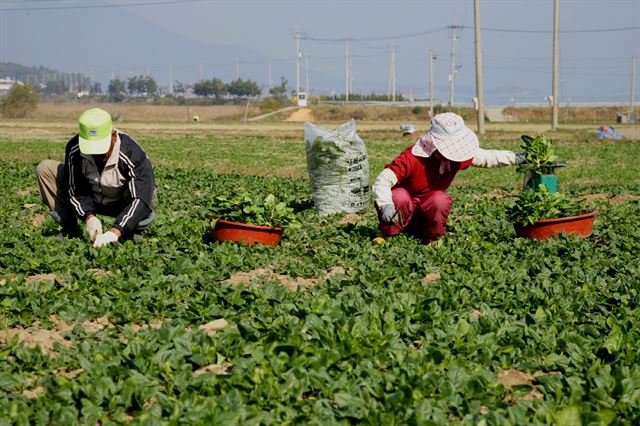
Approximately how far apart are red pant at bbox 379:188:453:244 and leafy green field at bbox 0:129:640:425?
0.16m

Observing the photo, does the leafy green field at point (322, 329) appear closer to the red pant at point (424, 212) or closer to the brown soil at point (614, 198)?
the red pant at point (424, 212)

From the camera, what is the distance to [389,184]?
25.2 ft

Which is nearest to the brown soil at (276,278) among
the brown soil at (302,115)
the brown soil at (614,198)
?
the brown soil at (614,198)

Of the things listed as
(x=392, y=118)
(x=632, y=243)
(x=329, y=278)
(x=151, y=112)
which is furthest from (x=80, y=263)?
(x=151, y=112)

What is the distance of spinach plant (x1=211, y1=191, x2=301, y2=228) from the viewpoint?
26.1 ft

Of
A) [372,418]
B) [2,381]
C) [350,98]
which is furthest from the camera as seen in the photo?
[350,98]

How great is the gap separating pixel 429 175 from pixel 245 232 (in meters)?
1.76

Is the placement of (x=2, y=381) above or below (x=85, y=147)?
below

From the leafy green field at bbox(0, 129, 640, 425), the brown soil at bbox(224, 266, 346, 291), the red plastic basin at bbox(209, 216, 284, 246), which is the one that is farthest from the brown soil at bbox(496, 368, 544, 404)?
the red plastic basin at bbox(209, 216, 284, 246)

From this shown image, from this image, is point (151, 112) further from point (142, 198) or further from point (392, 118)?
point (142, 198)

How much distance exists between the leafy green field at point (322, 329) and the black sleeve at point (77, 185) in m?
0.34

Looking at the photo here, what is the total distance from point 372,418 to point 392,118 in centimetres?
7947

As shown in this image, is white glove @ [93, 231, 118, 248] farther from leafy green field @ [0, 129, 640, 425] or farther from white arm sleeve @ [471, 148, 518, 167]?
white arm sleeve @ [471, 148, 518, 167]

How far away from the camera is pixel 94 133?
6.84 metres
